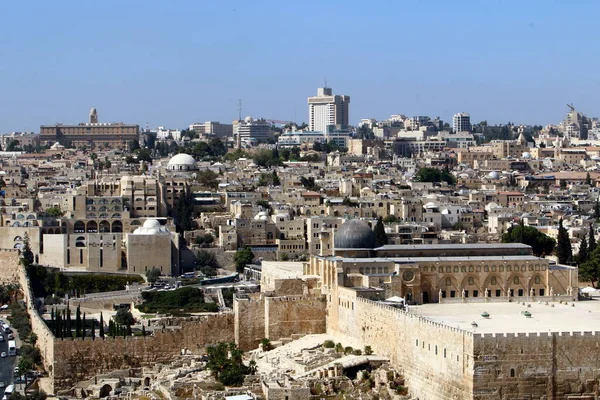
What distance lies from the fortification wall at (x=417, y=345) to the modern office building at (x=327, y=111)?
493 ft

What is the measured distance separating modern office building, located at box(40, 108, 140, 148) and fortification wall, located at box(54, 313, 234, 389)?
100 meters

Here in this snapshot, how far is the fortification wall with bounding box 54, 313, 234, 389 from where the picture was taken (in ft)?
133

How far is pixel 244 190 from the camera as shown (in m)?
81.4

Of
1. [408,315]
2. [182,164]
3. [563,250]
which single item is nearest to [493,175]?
[182,164]

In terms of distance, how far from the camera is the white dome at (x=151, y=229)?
60875mm

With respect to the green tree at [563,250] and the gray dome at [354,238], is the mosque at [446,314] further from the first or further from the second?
the green tree at [563,250]

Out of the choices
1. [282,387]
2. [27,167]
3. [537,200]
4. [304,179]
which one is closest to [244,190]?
[304,179]

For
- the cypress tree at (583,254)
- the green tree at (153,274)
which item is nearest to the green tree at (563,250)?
the cypress tree at (583,254)

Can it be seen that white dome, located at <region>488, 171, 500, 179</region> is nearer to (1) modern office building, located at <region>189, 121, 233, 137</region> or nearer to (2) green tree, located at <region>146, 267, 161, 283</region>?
(2) green tree, located at <region>146, 267, 161, 283</region>

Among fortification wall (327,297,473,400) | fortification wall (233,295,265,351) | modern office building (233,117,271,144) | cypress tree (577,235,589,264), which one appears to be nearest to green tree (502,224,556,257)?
cypress tree (577,235,589,264)

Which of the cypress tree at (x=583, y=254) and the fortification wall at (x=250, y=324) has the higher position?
the cypress tree at (x=583, y=254)

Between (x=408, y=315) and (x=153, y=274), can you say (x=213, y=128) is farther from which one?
(x=408, y=315)

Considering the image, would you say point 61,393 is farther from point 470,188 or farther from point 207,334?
point 470,188

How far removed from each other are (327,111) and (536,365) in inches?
6311
